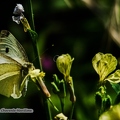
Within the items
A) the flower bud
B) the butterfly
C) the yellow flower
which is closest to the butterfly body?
the butterfly

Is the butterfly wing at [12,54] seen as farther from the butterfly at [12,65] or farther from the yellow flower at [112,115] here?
the yellow flower at [112,115]

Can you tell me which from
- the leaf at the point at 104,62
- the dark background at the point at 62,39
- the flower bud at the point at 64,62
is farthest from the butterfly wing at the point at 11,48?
the dark background at the point at 62,39

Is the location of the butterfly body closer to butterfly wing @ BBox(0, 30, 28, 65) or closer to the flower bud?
butterfly wing @ BBox(0, 30, 28, 65)

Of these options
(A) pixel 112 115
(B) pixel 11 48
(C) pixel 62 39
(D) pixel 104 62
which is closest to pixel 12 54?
(B) pixel 11 48

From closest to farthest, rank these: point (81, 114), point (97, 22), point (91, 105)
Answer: point (81, 114), point (91, 105), point (97, 22)

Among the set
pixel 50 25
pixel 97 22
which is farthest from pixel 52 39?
pixel 97 22

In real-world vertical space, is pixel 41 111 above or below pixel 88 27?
below

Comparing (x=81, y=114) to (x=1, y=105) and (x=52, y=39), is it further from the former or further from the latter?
(x=52, y=39)

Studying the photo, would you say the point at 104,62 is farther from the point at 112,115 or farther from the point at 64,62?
the point at 112,115
